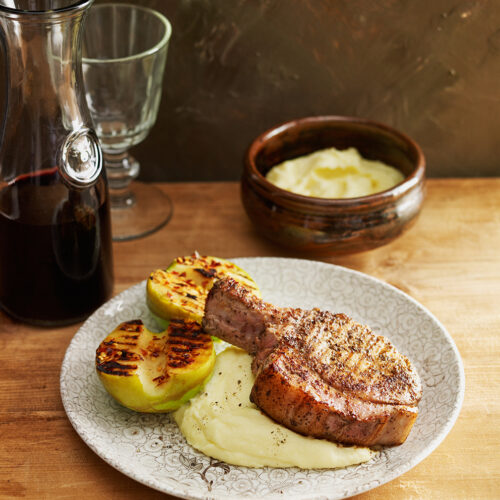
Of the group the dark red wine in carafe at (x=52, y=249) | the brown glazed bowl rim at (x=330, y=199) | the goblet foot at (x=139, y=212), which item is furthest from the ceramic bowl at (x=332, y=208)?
the dark red wine in carafe at (x=52, y=249)

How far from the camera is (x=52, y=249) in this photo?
1386 millimetres

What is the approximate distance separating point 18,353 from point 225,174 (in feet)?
2.78

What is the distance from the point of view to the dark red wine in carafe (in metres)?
1.37

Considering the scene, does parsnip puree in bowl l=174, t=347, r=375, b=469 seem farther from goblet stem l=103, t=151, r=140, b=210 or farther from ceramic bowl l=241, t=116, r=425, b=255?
goblet stem l=103, t=151, r=140, b=210

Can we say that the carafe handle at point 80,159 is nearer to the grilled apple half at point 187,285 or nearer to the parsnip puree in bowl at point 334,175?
the grilled apple half at point 187,285

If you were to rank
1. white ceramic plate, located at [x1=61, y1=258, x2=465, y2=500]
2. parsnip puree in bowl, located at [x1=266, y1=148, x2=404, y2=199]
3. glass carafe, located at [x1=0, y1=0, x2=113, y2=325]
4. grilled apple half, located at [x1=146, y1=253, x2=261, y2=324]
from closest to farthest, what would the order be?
white ceramic plate, located at [x1=61, y1=258, x2=465, y2=500], glass carafe, located at [x1=0, y1=0, x2=113, y2=325], grilled apple half, located at [x1=146, y1=253, x2=261, y2=324], parsnip puree in bowl, located at [x1=266, y1=148, x2=404, y2=199]

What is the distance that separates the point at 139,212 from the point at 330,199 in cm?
57

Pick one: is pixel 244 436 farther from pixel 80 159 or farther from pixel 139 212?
pixel 139 212

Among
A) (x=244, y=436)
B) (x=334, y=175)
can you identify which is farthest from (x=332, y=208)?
(x=244, y=436)

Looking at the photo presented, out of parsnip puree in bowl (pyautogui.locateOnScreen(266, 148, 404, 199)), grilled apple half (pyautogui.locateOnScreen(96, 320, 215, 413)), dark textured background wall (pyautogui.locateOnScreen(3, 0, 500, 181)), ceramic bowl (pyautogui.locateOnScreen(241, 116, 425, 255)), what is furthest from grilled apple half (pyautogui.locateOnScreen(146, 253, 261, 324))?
dark textured background wall (pyautogui.locateOnScreen(3, 0, 500, 181))

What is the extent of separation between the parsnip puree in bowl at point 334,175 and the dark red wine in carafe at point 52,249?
1.64 feet

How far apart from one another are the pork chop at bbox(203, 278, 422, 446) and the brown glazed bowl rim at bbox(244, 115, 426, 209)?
1.12 feet

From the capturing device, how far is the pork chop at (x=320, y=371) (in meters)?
1.16

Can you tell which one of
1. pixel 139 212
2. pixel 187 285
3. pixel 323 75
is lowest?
pixel 139 212
